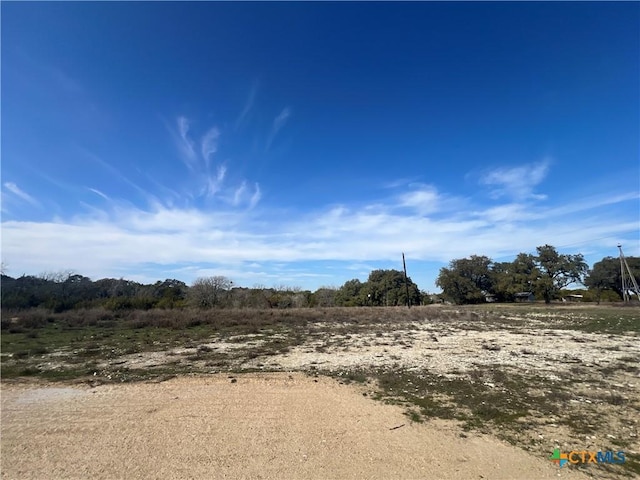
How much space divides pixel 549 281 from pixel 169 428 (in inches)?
2463

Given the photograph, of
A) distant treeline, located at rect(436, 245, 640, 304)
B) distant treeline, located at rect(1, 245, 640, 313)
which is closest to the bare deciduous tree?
distant treeline, located at rect(1, 245, 640, 313)

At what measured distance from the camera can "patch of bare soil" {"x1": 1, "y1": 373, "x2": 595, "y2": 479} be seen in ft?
14.2

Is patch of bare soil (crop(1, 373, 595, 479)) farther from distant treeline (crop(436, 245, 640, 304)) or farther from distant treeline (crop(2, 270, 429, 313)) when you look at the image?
distant treeline (crop(436, 245, 640, 304))

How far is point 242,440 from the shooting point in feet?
17.1

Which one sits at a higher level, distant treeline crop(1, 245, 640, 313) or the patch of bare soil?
distant treeline crop(1, 245, 640, 313)

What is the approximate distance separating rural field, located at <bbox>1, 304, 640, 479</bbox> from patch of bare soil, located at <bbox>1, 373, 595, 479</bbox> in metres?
0.03

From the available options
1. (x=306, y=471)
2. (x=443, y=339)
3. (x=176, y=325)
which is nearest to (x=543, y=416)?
(x=306, y=471)

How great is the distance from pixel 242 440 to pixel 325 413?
Answer: 5.51 feet

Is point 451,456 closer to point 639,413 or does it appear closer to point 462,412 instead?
point 462,412

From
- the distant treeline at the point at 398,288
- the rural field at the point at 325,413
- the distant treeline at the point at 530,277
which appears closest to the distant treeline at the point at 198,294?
the distant treeline at the point at 398,288

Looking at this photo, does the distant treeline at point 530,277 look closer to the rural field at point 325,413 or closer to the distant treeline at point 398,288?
the distant treeline at point 398,288

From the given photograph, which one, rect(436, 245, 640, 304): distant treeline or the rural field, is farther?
rect(436, 245, 640, 304): distant treeline

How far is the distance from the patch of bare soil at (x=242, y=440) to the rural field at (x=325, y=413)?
0.03 meters

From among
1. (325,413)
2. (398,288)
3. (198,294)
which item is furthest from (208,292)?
(325,413)
